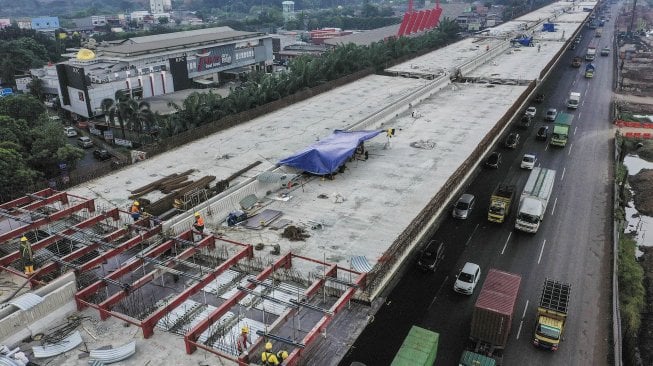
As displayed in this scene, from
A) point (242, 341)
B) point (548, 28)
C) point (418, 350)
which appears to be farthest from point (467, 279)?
point (548, 28)

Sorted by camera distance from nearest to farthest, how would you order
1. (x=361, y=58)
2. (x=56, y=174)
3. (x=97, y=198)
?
(x=97, y=198) → (x=56, y=174) → (x=361, y=58)

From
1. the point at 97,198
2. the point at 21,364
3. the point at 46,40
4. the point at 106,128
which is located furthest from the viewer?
the point at 46,40

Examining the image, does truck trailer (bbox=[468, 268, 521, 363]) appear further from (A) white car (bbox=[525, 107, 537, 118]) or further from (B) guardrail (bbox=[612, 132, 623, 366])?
(A) white car (bbox=[525, 107, 537, 118])

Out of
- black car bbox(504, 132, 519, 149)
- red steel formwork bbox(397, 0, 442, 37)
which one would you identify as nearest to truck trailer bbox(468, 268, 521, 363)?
black car bbox(504, 132, 519, 149)

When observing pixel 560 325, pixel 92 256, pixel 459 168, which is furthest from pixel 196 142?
pixel 560 325

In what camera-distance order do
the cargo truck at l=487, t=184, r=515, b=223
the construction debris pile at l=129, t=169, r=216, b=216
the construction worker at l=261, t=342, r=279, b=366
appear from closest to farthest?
the construction worker at l=261, t=342, r=279, b=366 < the construction debris pile at l=129, t=169, r=216, b=216 < the cargo truck at l=487, t=184, r=515, b=223

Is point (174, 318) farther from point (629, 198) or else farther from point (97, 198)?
point (629, 198)
